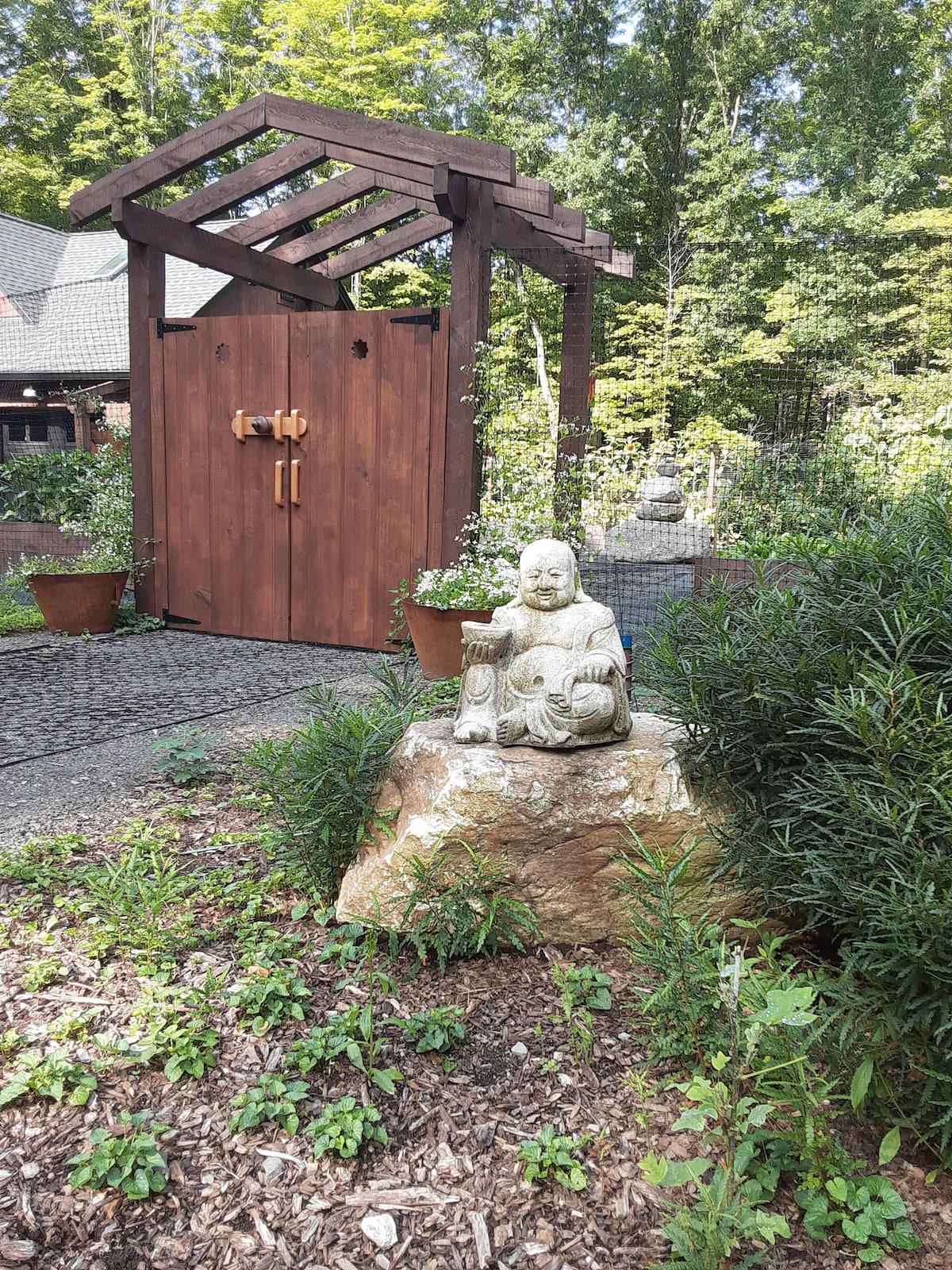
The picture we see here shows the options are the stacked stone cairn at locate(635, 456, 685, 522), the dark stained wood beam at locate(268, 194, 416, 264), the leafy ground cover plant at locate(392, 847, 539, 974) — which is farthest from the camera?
the stacked stone cairn at locate(635, 456, 685, 522)

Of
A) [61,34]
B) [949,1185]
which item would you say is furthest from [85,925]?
[61,34]

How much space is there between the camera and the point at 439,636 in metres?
5.03

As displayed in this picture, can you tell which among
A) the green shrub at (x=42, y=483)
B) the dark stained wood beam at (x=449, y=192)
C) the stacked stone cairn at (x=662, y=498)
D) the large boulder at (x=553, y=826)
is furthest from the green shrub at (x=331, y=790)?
the stacked stone cairn at (x=662, y=498)

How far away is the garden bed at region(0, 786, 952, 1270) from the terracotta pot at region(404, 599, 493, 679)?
2.66 metres

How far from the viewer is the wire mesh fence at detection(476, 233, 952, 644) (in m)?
5.74

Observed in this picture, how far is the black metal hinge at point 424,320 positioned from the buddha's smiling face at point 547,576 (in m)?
3.69

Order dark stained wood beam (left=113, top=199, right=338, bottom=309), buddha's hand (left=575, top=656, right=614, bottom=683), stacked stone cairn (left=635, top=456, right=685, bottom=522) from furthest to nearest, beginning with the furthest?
1. stacked stone cairn (left=635, top=456, right=685, bottom=522)
2. dark stained wood beam (left=113, top=199, right=338, bottom=309)
3. buddha's hand (left=575, top=656, right=614, bottom=683)

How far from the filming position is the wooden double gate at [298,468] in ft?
20.1

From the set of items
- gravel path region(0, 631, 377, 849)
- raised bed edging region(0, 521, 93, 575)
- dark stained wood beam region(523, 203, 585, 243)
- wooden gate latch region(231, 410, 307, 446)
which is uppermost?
dark stained wood beam region(523, 203, 585, 243)

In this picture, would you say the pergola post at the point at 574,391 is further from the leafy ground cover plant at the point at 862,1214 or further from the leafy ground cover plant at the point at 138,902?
the leafy ground cover plant at the point at 862,1214

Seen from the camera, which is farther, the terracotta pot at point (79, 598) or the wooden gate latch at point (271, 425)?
the terracotta pot at point (79, 598)

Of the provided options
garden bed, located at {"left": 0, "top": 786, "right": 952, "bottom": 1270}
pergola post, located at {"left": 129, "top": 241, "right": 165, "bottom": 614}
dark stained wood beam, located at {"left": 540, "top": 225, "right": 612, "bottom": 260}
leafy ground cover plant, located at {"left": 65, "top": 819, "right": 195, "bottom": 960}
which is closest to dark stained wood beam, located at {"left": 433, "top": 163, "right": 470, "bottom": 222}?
dark stained wood beam, located at {"left": 540, "top": 225, "right": 612, "bottom": 260}

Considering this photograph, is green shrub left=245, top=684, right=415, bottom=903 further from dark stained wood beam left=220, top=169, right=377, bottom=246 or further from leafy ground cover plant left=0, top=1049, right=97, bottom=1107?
dark stained wood beam left=220, top=169, right=377, bottom=246

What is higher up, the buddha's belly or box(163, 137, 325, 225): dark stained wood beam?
box(163, 137, 325, 225): dark stained wood beam
